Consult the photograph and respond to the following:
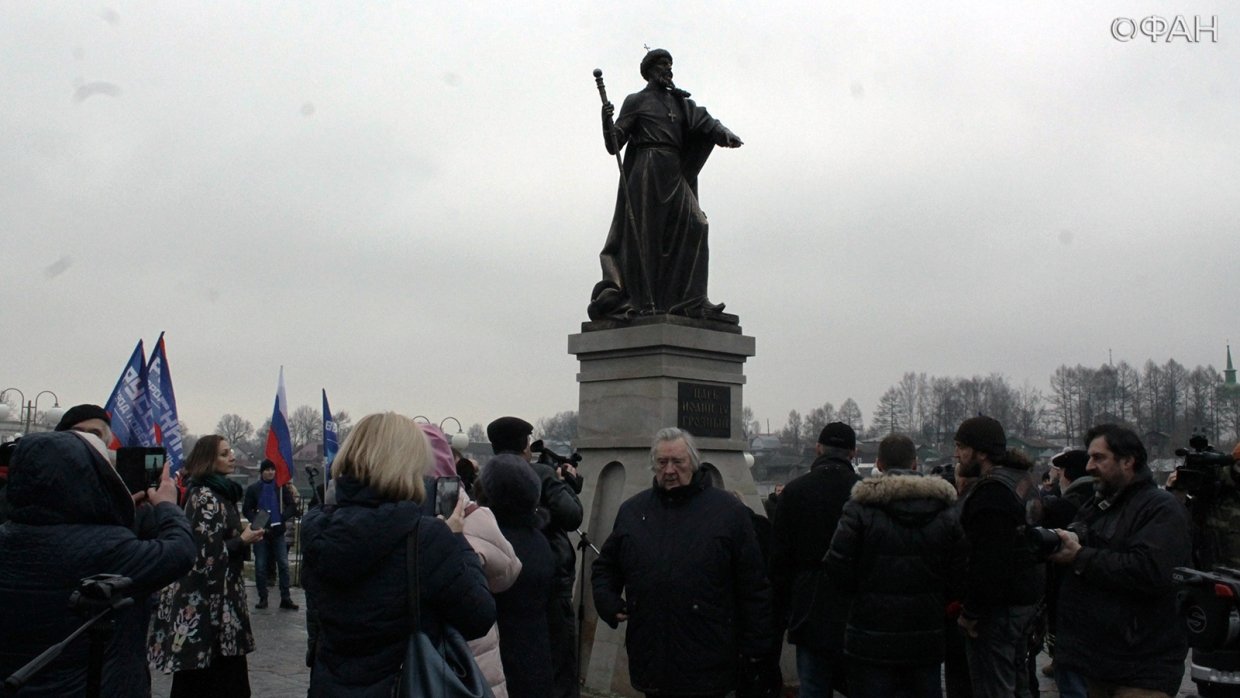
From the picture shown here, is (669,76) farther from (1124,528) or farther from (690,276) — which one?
(1124,528)

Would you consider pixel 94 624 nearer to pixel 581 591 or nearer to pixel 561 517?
pixel 561 517

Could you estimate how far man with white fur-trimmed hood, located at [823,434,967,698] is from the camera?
17.0 feet

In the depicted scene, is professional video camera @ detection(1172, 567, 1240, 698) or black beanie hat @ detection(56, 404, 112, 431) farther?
black beanie hat @ detection(56, 404, 112, 431)

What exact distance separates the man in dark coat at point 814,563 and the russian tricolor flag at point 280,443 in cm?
989

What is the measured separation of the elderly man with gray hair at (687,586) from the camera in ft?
16.9

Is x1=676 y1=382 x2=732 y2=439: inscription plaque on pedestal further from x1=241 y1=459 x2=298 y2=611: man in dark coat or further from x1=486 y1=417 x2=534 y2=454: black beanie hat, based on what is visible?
x1=241 y1=459 x2=298 y2=611: man in dark coat

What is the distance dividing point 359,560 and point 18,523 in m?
1.46

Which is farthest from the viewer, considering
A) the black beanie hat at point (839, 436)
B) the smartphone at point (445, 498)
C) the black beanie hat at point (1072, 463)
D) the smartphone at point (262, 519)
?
the smartphone at point (262, 519)

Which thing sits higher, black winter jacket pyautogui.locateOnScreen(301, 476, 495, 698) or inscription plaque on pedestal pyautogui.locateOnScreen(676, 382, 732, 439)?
inscription plaque on pedestal pyautogui.locateOnScreen(676, 382, 732, 439)

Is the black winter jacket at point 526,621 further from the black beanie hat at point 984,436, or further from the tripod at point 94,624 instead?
the black beanie hat at point 984,436

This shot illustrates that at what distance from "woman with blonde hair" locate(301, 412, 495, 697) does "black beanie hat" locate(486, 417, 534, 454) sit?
2.22m

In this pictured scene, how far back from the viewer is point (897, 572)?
520 centimetres

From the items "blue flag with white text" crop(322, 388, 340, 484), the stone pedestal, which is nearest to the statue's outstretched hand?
the stone pedestal

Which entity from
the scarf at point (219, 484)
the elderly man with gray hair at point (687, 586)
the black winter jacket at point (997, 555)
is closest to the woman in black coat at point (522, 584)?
the elderly man with gray hair at point (687, 586)
